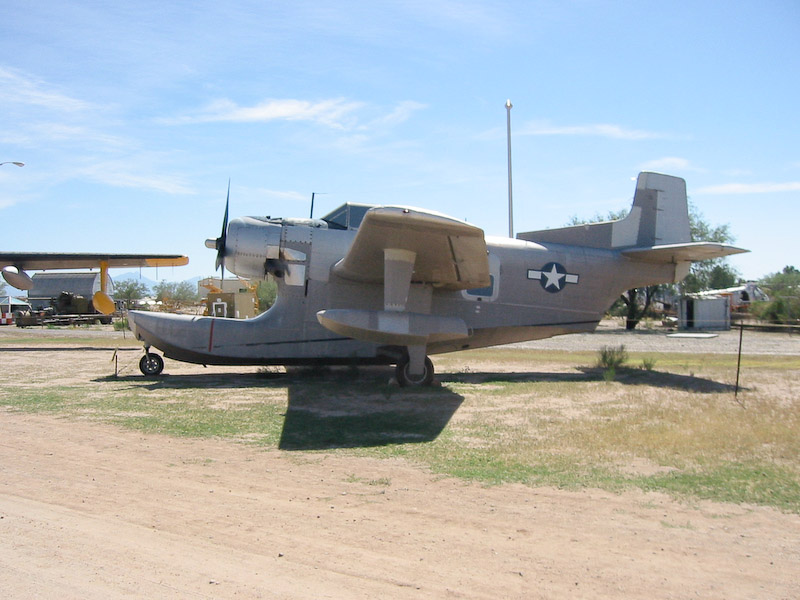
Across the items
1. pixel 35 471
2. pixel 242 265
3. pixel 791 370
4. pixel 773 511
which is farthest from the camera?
pixel 791 370

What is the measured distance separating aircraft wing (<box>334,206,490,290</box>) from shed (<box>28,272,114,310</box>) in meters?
43.7

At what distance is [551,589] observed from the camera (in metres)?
3.78

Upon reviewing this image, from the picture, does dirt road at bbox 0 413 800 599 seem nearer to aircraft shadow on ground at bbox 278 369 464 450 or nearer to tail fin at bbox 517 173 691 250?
aircraft shadow on ground at bbox 278 369 464 450

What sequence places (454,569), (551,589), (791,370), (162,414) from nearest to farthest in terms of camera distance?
(551,589) → (454,569) → (162,414) → (791,370)

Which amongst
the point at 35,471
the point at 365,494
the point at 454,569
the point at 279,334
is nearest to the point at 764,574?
the point at 454,569

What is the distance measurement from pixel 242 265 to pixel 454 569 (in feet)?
33.1

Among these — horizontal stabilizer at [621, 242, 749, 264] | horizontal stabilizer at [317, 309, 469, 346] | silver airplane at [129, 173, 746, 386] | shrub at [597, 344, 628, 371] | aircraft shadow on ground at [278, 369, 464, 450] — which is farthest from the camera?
shrub at [597, 344, 628, 371]

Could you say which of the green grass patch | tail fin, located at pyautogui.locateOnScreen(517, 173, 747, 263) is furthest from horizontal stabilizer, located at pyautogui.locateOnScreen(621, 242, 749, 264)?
the green grass patch

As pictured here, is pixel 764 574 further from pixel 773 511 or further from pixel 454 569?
pixel 454 569

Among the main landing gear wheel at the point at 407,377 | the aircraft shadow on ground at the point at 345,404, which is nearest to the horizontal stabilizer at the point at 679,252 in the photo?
the main landing gear wheel at the point at 407,377

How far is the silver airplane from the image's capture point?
11.2 metres

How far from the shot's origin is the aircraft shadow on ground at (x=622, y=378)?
12.2 m

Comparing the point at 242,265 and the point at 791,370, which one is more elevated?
the point at 242,265

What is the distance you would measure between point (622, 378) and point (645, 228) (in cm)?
380
